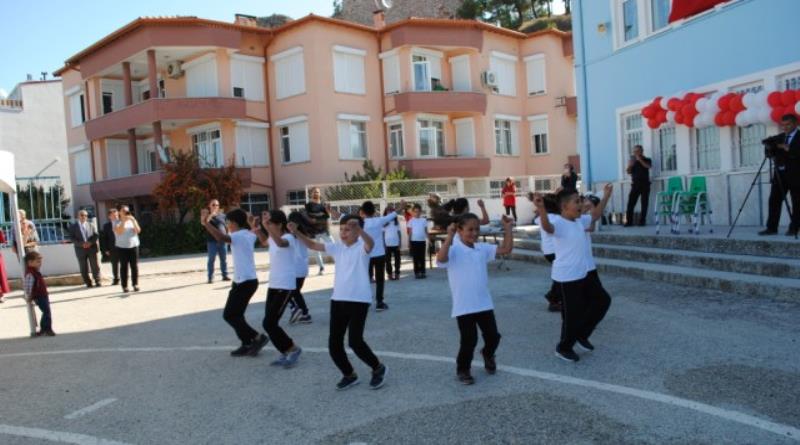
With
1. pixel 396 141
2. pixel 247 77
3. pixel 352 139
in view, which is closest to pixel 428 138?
pixel 396 141

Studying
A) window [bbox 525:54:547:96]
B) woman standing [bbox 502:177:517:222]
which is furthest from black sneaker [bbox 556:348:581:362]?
window [bbox 525:54:547:96]

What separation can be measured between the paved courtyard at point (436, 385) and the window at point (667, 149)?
6555mm

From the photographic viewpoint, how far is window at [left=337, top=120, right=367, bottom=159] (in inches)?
1074

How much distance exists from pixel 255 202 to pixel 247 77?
5.39 metres

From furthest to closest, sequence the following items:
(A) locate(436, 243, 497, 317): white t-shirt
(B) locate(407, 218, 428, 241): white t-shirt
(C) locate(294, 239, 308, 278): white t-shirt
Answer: (B) locate(407, 218, 428, 241): white t-shirt < (C) locate(294, 239, 308, 278): white t-shirt < (A) locate(436, 243, 497, 317): white t-shirt

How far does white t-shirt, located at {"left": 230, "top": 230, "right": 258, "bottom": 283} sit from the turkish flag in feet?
36.2

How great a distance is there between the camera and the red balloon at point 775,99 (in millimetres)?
11353

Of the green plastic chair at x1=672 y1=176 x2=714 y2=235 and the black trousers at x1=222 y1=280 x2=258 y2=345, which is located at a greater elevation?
the green plastic chair at x1=672 y1=176 x2=714 y2=235

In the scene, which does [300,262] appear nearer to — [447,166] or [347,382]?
[347,382]

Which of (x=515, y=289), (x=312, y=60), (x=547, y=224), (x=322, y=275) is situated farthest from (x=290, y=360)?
(x=312, y=60)

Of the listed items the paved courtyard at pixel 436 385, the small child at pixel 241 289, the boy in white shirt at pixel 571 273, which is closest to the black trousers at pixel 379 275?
the paved courtyard at pixel 436 385

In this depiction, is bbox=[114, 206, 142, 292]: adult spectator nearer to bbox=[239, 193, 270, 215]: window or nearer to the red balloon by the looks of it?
the red balloon

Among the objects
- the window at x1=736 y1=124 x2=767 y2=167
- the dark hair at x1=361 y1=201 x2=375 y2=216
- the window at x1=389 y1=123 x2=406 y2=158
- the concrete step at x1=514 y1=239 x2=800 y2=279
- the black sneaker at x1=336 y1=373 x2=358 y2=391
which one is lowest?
the black sneaker at x1=336 y1=373 x2=358 y2=391

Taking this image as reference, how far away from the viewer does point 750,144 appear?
506 inches
